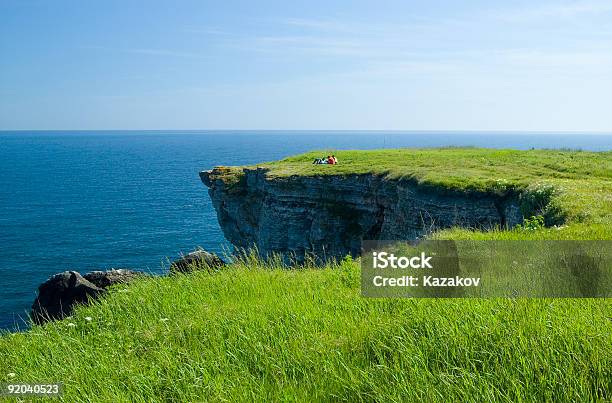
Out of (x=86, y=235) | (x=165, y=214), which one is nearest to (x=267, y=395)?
(x=86, y=235)

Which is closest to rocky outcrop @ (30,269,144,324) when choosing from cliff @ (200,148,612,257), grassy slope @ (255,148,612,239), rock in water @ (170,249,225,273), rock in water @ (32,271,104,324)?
rock in water @ (32,271,104,324)

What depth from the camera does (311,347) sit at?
6.02 meters

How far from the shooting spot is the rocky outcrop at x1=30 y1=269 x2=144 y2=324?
12.6m

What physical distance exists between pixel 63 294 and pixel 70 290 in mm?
291

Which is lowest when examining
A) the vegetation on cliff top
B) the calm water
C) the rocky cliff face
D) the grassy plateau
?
the calm water

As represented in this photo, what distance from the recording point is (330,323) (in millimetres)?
7000

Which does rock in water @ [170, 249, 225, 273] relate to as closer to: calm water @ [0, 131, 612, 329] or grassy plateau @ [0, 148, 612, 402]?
grassy plateau @ [0, 148, 612, 402]

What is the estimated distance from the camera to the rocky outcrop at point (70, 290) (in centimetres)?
1265

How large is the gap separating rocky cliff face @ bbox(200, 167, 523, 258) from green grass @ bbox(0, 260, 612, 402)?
70.0 feet

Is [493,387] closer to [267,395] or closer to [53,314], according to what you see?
[267,395]

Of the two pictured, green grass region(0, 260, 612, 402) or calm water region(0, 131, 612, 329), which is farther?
calm water region(0, 131, 612, 329)

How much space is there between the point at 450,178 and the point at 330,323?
987 inches

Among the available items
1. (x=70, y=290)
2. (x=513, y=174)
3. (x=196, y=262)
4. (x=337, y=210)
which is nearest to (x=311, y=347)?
(x=196, y=262)

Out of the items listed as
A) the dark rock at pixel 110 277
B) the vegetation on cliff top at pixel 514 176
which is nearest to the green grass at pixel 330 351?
the dark rock at pixel 110 277
